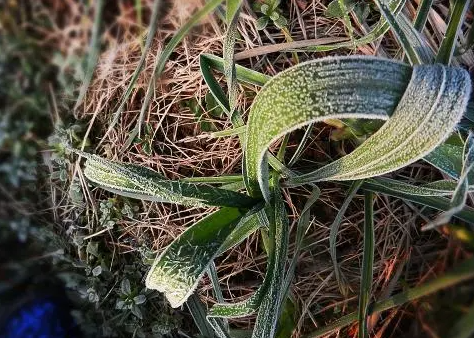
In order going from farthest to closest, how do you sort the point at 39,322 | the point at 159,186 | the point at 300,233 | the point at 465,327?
the point at 39,322
the point at 300,233
the point at 159,186
the point at 465,327

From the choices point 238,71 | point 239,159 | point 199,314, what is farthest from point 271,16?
point 199,314

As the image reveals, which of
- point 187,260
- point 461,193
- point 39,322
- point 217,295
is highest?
point 461,193

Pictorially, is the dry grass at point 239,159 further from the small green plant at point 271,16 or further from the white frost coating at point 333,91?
the white frost coating at point 333,91

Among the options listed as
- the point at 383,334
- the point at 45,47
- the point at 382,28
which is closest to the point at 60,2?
the point at 45,47

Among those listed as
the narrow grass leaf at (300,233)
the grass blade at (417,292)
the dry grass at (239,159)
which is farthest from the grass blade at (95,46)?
the grass blade at (417,292)

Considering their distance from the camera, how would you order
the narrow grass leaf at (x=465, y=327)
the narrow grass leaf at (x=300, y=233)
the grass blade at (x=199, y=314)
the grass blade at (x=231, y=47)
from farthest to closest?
the grass blade at (x=199, y=314) → the narrow grass leaf at (x=300, y=233) → the grass blade at (x=231, y=47) → the narrow grass leaf at (x=465, y=327)

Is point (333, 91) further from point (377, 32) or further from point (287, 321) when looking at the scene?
point (287, 321)

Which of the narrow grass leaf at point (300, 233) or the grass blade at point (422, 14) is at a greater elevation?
the grass blade at point (422, 14)
